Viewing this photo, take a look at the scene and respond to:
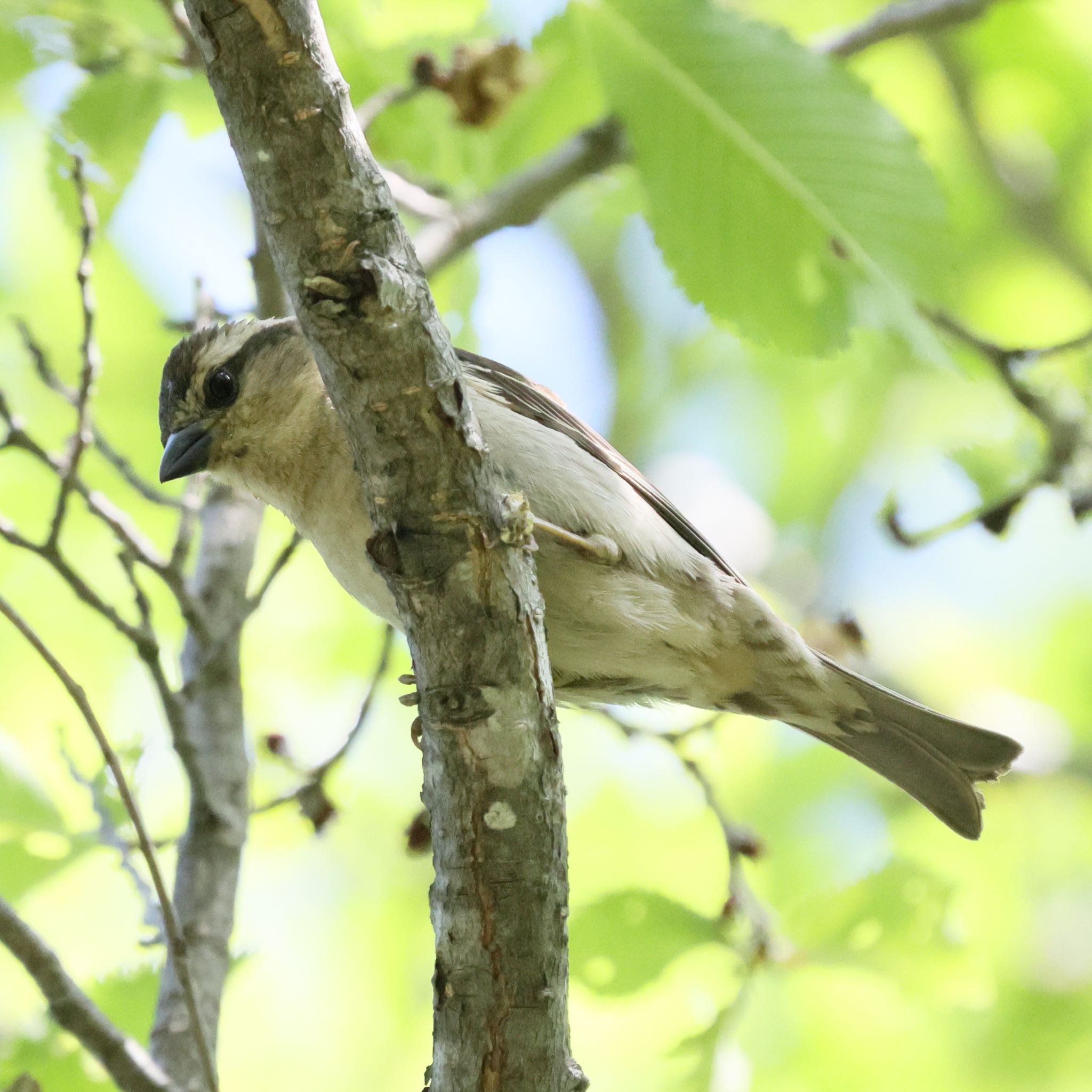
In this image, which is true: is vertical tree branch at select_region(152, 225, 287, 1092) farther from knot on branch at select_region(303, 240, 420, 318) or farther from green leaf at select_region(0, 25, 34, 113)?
knot on branch at select_region(303, 240, 420, 318)

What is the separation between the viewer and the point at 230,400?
13.7ft

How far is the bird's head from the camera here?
4082mm

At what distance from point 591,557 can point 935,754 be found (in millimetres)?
1635

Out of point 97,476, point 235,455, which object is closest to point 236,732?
point 235,455

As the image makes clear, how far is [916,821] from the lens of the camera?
24.4 ft

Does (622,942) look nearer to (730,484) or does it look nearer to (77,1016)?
(77,1016)

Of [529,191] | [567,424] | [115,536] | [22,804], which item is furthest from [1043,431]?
[22,804]

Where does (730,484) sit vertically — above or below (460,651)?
above

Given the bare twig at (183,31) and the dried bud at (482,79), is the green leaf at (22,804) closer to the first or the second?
the bare twig at (183,31)

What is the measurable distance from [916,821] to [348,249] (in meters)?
6.07

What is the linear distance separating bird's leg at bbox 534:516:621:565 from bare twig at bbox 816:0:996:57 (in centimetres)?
252

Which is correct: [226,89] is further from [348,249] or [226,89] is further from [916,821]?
[916,821]

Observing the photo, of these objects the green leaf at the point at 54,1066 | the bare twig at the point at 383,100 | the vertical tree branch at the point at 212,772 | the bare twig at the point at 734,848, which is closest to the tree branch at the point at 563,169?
the bare twig at the point at 383,100

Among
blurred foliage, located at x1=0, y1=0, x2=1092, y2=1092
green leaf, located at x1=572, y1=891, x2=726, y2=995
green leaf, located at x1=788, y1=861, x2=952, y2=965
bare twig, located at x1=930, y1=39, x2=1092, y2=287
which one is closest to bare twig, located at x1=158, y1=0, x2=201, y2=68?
blurred foliage, located at x1=0, y1=0, x2=1092, y2=1092
